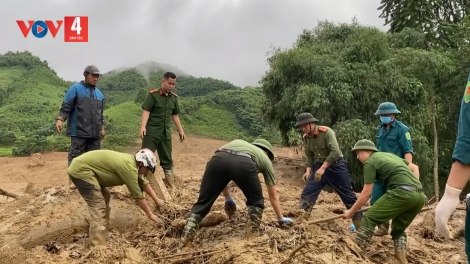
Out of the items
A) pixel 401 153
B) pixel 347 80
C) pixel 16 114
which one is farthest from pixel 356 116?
→ pixel 16 114

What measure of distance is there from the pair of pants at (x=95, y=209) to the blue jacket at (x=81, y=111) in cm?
117

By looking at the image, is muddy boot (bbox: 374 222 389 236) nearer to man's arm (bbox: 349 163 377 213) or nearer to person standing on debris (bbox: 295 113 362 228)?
person standing on debris (bbox: 295 113 362 228)

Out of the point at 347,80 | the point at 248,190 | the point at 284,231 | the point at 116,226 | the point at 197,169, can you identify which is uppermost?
the point at 347,80

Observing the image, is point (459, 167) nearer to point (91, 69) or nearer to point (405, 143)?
point (405, 143)

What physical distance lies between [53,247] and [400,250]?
3.75m

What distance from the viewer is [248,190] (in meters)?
4.55

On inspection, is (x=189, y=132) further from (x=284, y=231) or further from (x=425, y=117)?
(x=284, y=231)

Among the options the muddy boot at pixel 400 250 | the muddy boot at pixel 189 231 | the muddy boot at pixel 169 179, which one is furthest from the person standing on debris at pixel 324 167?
the muddy boot at pixel 169 179

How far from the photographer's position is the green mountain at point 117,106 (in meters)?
19.8

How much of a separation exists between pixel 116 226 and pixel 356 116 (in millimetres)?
9411

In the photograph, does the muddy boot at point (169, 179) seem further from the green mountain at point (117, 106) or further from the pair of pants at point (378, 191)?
the green mountain at point (117, 106)

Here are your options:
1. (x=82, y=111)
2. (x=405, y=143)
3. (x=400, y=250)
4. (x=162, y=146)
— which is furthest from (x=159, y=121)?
(x=400, y=250)

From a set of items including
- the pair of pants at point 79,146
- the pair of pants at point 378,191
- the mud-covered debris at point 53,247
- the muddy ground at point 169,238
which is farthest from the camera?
the pair of pants at point 79,146

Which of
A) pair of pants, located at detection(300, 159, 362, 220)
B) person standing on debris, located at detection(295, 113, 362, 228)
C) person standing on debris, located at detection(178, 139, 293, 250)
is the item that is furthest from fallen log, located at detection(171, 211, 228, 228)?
pair of pants, located at detection(300, 159, 362, 220)
